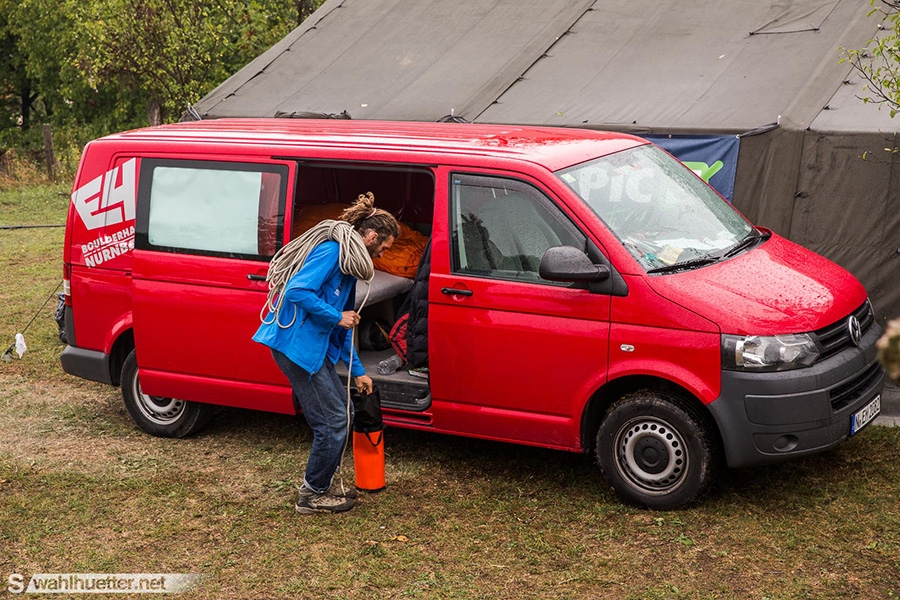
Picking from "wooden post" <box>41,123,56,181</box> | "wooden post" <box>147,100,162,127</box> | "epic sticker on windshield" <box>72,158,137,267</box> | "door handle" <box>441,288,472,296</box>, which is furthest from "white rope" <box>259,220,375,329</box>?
"wooden post" <box>41,123,56,181</box>

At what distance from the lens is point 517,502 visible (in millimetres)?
Result: 5910

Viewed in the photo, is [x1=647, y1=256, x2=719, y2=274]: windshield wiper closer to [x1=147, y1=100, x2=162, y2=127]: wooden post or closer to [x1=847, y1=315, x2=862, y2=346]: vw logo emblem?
[x1=847, y1=315, x2=862, y2=346]: vw logo emblem

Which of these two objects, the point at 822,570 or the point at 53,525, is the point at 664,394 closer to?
the point at 822,570

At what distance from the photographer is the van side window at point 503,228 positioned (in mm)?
5699

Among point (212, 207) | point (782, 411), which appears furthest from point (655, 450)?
point (212, 207)

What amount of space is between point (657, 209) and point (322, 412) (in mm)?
2228

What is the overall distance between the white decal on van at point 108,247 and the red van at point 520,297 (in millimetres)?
22

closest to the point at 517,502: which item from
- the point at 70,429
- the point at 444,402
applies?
the point at 444,402

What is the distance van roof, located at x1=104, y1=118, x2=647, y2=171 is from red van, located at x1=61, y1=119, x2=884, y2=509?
0.02 meters

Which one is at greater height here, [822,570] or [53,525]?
[822,570]

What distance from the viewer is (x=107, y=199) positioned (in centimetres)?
686

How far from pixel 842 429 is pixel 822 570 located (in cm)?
83

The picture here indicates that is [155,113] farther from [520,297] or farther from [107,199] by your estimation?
[520,297]

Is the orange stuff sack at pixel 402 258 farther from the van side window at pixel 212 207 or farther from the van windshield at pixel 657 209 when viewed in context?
the van windshield at pixel 657 209
